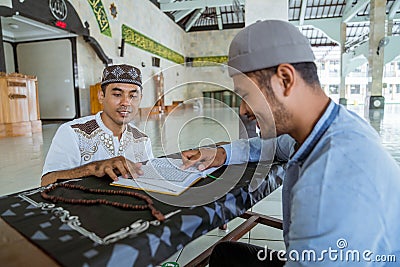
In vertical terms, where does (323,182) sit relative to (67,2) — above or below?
below

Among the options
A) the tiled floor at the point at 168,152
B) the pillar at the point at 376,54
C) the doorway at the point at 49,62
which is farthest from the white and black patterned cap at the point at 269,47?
the pillar at the point at 376,54

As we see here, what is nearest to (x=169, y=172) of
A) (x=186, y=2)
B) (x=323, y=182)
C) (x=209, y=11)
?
(x=323, y=182)

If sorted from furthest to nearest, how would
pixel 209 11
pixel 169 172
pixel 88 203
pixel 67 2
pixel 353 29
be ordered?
pixel 353 29
pixel 209 11
pixel 67 2
pixel 169 172
pixel 88 203

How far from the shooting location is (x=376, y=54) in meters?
11.4

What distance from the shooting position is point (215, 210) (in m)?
0.72

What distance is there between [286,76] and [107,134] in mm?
1012

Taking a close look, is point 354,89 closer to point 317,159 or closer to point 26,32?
point 26,32

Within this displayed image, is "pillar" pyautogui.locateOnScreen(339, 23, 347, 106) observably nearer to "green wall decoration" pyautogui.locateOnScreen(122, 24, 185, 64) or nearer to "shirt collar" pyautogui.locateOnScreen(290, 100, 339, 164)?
"green wall decoration" pyautogui.locateOnScreen(122, 24, 185, 64)

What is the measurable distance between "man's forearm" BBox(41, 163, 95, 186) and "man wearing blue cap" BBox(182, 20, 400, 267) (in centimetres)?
60

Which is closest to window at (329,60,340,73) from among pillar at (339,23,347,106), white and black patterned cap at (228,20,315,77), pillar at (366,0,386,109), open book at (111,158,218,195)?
pillar at (339,23,347,106)

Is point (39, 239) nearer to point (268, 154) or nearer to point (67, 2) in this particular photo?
point (268, 154)

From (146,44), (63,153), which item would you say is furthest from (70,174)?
(146,44)

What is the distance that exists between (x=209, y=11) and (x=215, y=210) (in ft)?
57.0

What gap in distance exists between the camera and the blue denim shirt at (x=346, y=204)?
1.61ft
